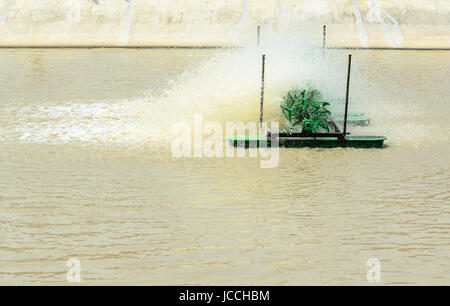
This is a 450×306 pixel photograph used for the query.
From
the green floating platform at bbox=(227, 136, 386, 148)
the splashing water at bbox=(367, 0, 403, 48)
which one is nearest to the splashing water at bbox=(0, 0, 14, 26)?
the splashing water at bbox=(367, 0, 403, 48)

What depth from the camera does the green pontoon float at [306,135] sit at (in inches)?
671

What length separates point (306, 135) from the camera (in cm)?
1741

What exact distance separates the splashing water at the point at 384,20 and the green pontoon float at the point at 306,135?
4143cm

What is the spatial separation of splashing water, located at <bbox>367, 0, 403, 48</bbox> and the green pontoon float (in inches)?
1631

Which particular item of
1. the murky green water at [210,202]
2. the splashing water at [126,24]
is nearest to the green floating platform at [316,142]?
the murky green water at [210,202]

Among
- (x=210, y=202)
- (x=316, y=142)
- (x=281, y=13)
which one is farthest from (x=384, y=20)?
(x=210, y=202)

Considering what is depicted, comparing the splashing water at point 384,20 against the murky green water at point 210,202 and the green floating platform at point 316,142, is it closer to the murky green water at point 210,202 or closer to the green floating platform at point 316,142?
the murky green water at point 210,202

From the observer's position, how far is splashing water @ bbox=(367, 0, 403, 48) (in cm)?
5756

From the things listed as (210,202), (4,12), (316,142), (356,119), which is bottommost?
(210,202)

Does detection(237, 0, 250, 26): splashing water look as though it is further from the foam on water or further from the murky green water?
the murky green water

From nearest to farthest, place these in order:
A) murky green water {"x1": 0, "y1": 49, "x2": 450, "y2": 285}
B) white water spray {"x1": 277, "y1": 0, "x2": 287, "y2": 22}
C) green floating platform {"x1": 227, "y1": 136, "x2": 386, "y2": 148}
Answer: murky green water {"x1": 0, "y1": 49, "x2": 450, "y2": 285} < green floating platform {"x1": 227, "y1": 136, "x2": 386, "y2": 148} < white water spray {"x1": 277, "y1": 0, "x2": 287, "y2": 22}

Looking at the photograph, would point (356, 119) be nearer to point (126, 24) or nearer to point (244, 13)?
point (244, 13)

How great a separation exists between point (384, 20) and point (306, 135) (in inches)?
1876
